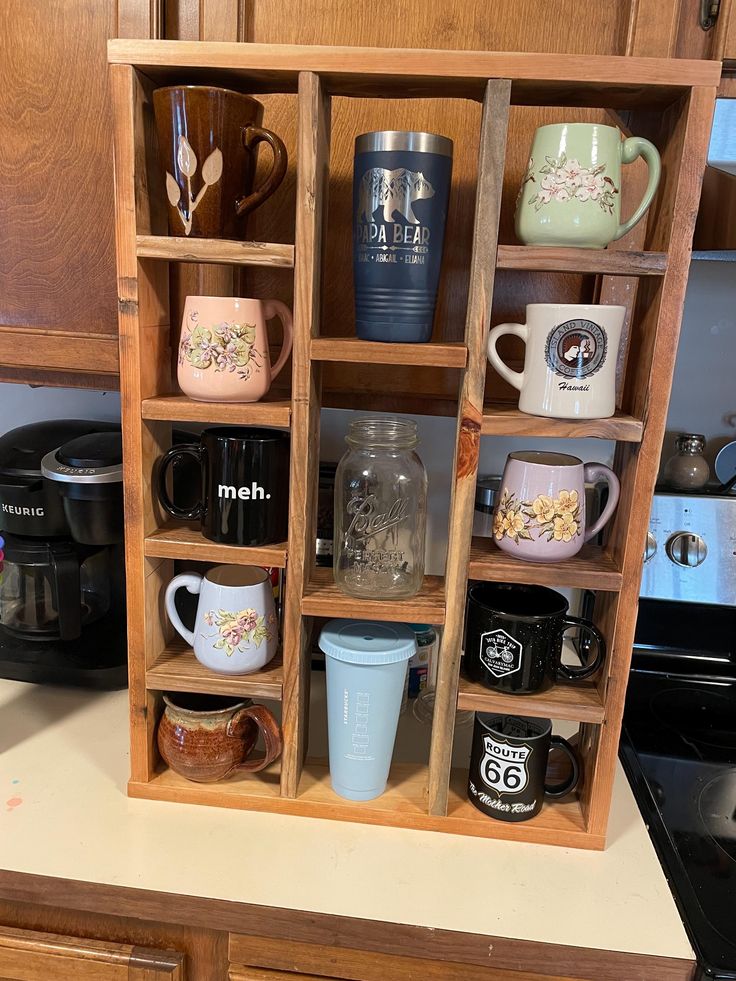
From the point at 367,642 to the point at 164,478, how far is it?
0.30 meters

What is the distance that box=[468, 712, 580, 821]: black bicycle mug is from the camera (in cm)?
86

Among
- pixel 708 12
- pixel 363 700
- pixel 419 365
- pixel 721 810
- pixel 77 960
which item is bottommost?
pixel 77 960

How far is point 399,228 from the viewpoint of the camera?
76 centimetres

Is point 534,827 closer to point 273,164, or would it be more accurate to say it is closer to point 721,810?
point 721,810

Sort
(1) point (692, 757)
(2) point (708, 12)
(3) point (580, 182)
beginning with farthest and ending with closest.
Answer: (1) point (692, 757)
(2) point (708, 12)
(3) point (580, 182)

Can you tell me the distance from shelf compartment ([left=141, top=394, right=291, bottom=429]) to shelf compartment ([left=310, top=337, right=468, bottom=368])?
7 centimetres

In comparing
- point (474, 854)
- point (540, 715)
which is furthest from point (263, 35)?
point (474, 854)

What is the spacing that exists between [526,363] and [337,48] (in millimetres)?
352

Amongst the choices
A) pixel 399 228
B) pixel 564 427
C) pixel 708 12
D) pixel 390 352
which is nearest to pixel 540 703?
pixel 564 427

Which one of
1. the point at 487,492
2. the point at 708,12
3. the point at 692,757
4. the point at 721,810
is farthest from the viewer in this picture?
the point at 487,492

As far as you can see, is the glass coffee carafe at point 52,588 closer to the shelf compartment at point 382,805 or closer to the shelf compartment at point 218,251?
the shelf compartment at point 382,805

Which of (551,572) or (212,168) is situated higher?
(212,168)

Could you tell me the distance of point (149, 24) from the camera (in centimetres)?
88

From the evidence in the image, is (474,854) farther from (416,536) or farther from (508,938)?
(416,536)
